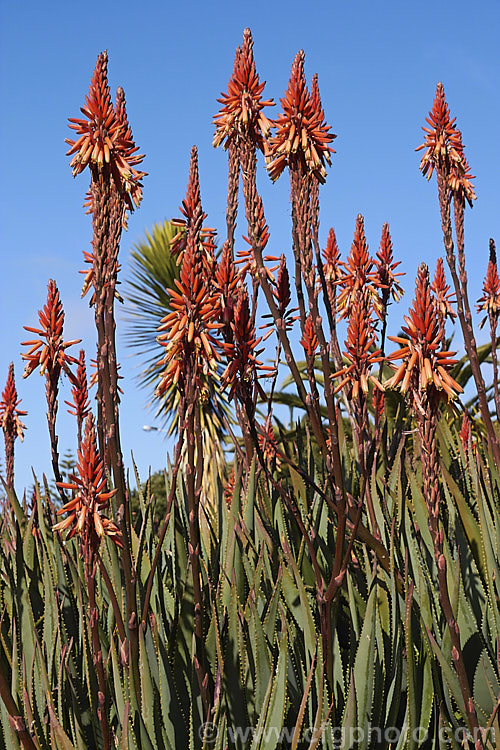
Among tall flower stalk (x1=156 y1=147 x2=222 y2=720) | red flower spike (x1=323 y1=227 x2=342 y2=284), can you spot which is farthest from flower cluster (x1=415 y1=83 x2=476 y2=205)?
tall flower stalk (x1=156 y1=147 x2=222 y2=720)

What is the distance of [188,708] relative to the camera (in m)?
1.88

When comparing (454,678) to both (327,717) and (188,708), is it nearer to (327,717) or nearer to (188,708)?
(327,717)

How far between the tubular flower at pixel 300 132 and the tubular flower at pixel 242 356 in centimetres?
45

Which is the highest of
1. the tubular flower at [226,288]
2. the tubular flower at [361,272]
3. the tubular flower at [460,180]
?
the tubular flower at [460,180]

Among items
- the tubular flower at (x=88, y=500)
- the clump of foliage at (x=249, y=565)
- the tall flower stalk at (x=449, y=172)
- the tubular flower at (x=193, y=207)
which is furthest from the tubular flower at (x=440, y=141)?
the tubular flower at (x=88, y=500)

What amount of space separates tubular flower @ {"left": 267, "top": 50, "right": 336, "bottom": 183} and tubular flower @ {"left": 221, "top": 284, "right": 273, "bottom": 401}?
1.48 ft

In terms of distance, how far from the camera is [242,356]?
223cm

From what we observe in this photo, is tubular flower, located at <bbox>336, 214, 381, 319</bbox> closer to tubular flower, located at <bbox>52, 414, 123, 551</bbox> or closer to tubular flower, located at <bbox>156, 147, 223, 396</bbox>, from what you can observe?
tubular flower, located at <bbox>156, 147, 223, 396</bbox>

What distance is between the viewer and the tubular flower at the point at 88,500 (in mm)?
1660

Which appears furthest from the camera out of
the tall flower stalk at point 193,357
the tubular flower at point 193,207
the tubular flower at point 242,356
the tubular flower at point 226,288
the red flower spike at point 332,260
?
the red flower spike at point 332,260

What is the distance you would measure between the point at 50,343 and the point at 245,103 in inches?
49.6

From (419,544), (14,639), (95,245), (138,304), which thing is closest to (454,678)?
(419,544)

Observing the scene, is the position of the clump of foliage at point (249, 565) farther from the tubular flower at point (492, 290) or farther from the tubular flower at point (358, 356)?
the tubular flower at point (492, 290)

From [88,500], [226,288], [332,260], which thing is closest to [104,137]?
[226,288]
